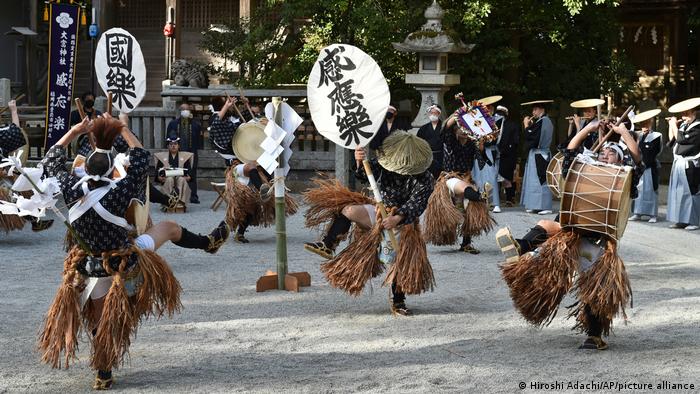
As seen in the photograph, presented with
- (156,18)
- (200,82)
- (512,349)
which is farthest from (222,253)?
(156,18)

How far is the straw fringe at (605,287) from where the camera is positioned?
271 inches

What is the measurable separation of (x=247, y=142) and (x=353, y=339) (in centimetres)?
445

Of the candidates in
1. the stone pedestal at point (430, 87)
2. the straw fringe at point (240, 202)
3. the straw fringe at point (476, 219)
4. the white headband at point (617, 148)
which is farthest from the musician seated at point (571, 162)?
the stone pedestal at point (430, 87)

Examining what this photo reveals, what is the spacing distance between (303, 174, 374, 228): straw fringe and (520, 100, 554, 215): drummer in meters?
7.50

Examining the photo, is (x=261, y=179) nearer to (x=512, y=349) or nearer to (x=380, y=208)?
(x=380, y=208)

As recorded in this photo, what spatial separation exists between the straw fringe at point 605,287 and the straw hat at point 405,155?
1.63 meters

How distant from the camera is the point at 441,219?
10.9m

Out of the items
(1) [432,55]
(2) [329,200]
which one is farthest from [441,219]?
(1) [432,55]

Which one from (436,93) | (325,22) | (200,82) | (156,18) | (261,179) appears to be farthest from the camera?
(156,18)

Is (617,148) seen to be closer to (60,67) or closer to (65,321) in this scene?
(65,321)

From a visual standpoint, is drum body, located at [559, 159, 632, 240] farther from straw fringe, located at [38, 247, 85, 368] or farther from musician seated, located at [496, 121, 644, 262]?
straw fringe, located at [38, 247, 85, 368]

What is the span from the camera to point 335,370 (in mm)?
6602

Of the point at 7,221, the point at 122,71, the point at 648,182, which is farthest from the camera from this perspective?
the point at 648,182

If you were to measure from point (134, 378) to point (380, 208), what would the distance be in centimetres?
249
